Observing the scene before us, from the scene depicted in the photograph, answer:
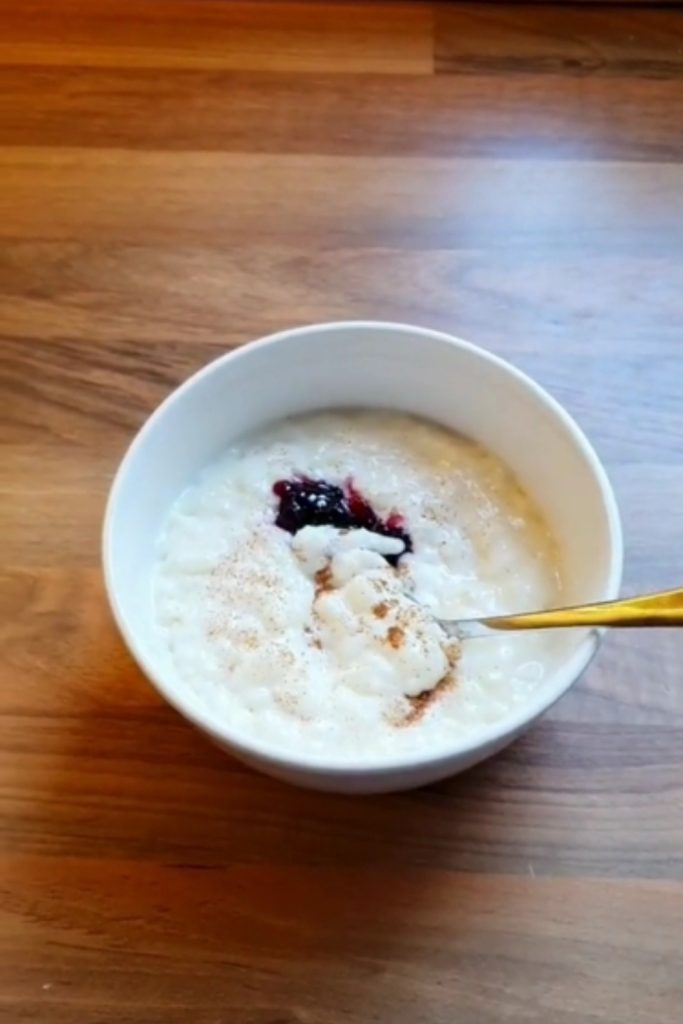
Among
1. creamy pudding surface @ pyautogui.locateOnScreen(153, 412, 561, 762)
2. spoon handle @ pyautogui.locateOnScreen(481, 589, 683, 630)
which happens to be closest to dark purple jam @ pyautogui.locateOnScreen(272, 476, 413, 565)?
creamy pudding surface @ pyautogui.locateOnScreen(153, 412, 561, 762)

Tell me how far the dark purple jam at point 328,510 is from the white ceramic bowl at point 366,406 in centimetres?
6

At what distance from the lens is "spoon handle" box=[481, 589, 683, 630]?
24.7 inches

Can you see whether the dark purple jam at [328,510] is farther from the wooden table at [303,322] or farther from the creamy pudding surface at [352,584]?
the wooden table at [303,322]

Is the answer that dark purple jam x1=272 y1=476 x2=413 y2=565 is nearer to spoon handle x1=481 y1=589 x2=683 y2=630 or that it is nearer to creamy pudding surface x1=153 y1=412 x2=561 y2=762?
creamy pudding surface x1=153 y1=412 x2=561 y2=762

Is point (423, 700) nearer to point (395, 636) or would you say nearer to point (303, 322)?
point (395, 636)

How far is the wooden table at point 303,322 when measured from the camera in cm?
64

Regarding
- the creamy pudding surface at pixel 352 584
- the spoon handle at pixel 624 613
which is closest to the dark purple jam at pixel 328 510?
the creamy pudding surface at pixel 352 584

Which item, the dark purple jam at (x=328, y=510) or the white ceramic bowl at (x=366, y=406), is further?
the dark purple jam at (x=328, y=510)

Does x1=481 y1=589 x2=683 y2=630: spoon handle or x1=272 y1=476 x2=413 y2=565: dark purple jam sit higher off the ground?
x1=481 y1=589 x2=683 y2=630: spoon handle

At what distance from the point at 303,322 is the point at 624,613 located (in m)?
0.34

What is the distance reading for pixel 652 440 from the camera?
0.82 m

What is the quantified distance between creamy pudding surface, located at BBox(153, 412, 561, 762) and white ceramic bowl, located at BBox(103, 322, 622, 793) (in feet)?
0.04

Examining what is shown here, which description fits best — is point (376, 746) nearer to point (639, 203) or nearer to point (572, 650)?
point (572, 650)

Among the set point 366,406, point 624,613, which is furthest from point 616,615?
point 366,406
